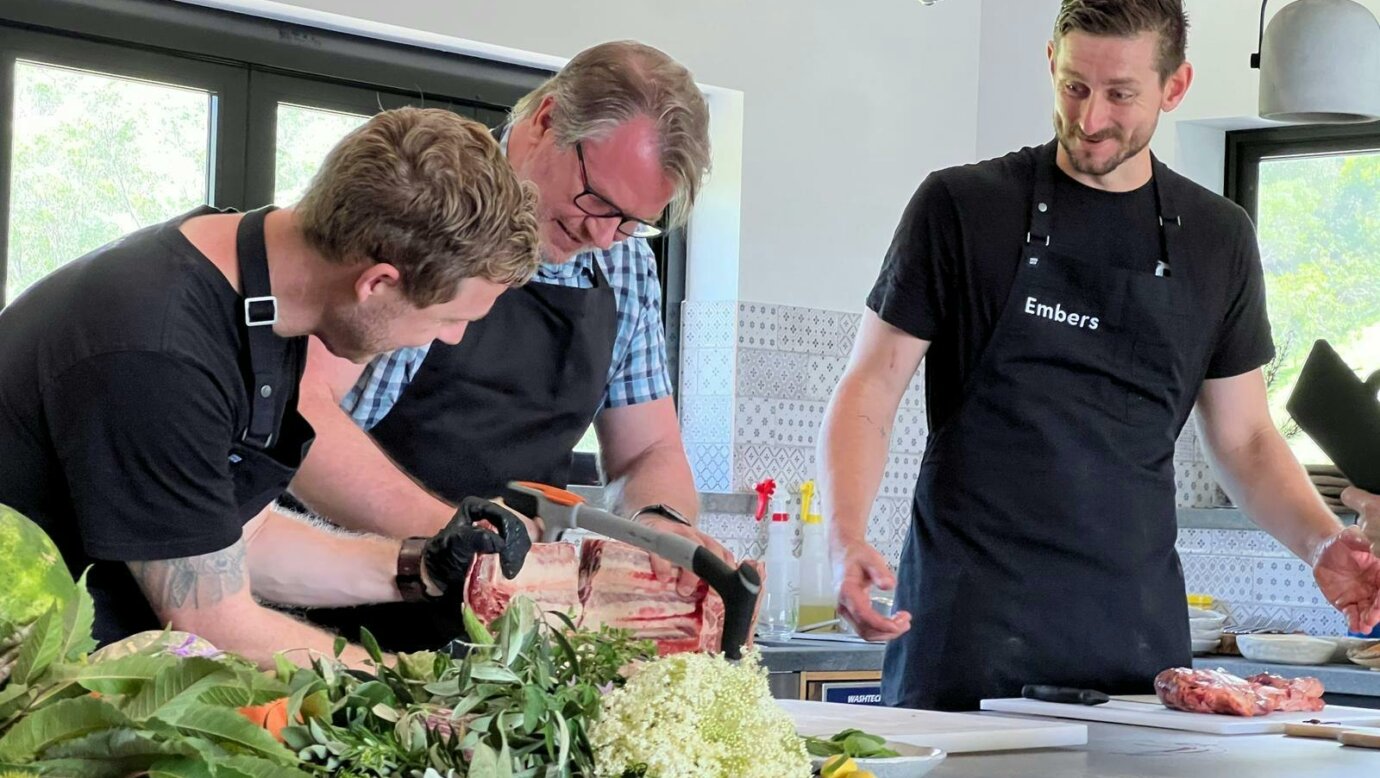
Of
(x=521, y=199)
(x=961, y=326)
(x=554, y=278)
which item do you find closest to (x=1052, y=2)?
(x=961, y=326)

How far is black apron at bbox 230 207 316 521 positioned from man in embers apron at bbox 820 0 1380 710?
86 cm

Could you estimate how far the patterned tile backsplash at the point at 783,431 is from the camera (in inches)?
170

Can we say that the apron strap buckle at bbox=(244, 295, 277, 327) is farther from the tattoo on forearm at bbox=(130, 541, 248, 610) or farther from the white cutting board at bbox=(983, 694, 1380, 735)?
the white cutting board at bbox=(983, 694, 1380, 735)

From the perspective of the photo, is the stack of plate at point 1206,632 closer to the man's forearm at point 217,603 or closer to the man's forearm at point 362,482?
the man's forearm at point 362,482

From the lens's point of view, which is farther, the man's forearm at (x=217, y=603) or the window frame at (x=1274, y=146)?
the window frame at (x=1274, y=146)

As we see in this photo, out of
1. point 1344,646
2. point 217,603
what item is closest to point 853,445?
point 217,603

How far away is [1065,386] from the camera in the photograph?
7.95 feet

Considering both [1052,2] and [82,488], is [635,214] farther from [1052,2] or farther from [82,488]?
[1052,2]

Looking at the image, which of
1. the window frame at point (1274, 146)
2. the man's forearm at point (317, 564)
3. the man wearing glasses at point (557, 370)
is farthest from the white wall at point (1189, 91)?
the man's forearm at point (317, 564)

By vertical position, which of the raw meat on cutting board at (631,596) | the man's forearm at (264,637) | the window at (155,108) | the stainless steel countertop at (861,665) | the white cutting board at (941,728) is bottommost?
the stainless steel countertop at (861,665)

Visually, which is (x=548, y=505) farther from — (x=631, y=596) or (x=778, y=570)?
(x=778, y=570)

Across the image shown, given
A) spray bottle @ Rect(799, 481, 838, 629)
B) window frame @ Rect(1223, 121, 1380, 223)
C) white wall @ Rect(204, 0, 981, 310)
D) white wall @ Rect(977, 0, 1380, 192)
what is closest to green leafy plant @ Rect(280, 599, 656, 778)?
white wall @ Rect(204, 0, 981, 310)

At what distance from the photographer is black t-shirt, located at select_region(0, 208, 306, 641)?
1446mm

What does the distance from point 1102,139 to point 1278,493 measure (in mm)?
647
